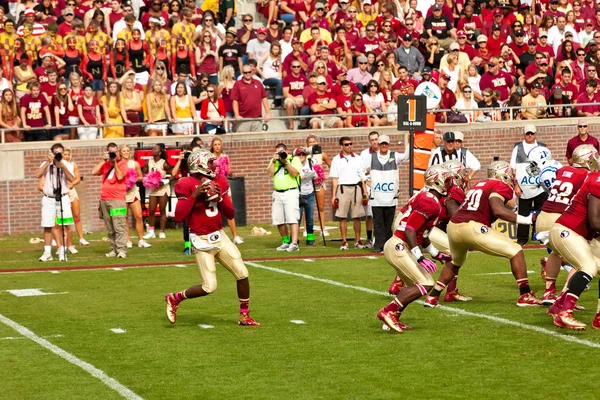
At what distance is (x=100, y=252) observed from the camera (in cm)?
2030

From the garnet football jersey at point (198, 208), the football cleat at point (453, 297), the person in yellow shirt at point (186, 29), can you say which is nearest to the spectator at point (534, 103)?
the person in yellow shirt at point (186, 29)

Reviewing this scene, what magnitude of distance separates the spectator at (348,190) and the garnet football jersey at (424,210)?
25.5ft

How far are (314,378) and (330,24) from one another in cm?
1858

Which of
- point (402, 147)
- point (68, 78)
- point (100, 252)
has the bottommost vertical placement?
point (100, 252)

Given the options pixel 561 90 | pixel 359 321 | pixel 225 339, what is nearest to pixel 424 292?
pixel 359 321

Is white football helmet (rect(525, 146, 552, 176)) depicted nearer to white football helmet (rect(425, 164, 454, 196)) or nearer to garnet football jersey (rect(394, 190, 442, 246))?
white football helmet (rect(425, 164, 454, 196))

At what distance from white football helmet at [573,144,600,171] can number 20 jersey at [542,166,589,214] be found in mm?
367

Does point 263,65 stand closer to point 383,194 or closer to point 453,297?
point 383,194

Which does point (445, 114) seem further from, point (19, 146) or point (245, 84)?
point (19, 146)

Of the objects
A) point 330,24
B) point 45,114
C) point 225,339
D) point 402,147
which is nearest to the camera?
point 225,339

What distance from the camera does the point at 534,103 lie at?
25.4 metres

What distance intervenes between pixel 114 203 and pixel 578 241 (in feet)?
33.0

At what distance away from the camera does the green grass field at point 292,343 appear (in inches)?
364

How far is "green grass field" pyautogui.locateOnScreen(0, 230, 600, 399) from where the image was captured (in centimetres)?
923
